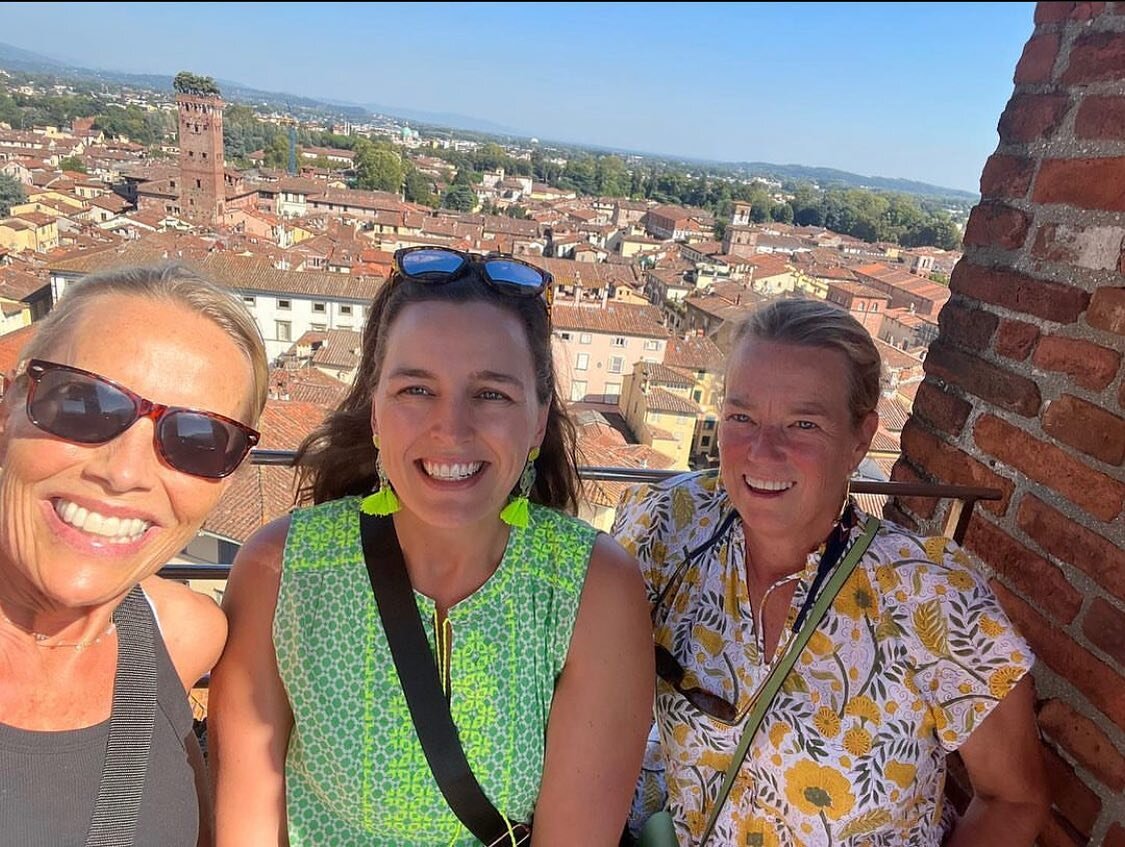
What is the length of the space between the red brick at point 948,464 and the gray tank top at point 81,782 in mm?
1895

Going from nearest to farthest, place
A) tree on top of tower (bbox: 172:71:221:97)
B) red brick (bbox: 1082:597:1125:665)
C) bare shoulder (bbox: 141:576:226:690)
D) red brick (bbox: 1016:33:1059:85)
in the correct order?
1. bare shoulder (bbox: 141:576:226:690)
2. red brick (bbox: 1082:597:1125:665)
3. red brick (bbox: 1016:33:1059:85)
4. tree on top of tower (bbox: 172:71:221:97)

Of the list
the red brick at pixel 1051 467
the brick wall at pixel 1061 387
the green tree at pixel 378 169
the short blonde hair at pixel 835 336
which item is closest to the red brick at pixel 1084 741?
the brick wall at pixel 1061 387

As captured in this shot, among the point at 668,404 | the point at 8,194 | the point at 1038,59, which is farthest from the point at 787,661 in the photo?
the point at 668,404

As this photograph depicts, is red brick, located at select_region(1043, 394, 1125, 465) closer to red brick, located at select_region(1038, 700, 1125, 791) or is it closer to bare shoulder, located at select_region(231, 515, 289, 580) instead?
red brick, located at select_region(1038, 700, 1125, 791)

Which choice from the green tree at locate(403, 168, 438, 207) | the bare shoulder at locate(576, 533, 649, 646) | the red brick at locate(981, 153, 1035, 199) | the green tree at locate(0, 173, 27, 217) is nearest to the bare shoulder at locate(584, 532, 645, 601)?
the bare shoulder at locate(576, 533, 649, 646)

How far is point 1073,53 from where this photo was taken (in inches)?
65.1

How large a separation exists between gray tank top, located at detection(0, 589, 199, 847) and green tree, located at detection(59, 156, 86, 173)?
644 inches

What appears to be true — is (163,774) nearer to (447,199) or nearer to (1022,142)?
(1022,142)

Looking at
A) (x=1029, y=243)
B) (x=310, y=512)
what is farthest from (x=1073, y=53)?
(x=310, y=512)

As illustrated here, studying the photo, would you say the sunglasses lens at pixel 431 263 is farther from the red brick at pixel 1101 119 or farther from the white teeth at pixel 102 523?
the red brick at pixel 1101 119

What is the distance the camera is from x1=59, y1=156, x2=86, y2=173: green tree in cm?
1456

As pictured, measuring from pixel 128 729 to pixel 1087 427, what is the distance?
194 cm

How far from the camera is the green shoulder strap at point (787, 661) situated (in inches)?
57.6

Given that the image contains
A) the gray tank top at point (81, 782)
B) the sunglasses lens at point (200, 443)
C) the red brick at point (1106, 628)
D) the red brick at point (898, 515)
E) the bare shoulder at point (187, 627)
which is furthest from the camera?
the red brick at point (898, 515)
